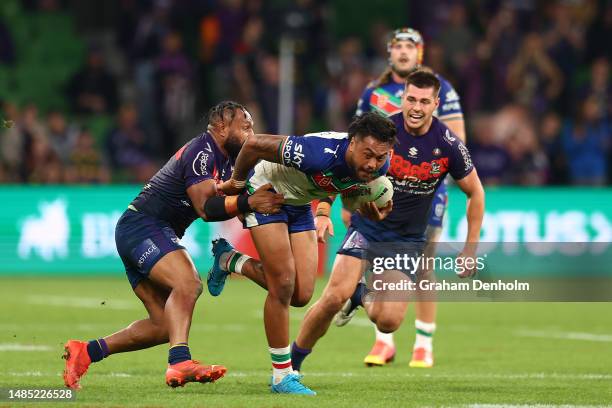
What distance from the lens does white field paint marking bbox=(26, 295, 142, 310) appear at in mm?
17031

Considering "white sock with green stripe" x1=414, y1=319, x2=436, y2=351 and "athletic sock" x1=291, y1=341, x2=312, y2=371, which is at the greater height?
"white sock with green stripe" x1=414, y1=319, x2=436, y2=351

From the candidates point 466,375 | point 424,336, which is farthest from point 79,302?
point 466,375

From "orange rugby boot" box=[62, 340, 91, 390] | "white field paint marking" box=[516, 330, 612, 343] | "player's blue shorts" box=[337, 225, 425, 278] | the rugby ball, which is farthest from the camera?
"white field paint marking" box=[516, 330, 612, 343]

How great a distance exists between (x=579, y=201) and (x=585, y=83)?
12.1 ft

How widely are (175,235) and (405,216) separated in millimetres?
2134

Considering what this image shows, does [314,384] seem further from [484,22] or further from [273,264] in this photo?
[484,22]

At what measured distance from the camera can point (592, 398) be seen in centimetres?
910

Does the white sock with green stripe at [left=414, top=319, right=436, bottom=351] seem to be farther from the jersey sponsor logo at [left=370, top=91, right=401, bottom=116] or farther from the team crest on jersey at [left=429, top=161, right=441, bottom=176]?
the jersey sponsor logo at [left=370, top=91, right=401, bottom=116]

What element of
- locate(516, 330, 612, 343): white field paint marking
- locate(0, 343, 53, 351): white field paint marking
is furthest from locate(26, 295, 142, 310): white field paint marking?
locate(516, 330, 612, 343): white field paint marking

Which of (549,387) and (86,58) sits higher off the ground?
(86,58)

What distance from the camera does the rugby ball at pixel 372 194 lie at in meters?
9.10

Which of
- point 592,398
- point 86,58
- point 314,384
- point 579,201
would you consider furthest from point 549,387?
point 86,58

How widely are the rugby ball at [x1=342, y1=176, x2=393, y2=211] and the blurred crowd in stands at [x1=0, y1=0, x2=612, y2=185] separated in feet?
41.2

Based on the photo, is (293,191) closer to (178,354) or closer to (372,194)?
(372,194)
